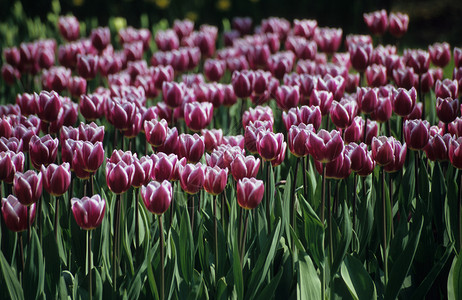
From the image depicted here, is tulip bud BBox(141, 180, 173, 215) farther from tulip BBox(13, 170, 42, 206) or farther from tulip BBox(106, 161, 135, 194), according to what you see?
tulip BBox(13, 170, 42, 206)

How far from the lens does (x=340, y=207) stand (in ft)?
7.79

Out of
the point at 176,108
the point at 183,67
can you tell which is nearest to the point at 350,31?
the point at 183,67

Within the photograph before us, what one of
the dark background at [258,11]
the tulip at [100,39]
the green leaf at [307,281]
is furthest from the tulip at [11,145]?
the dark background at [258,11]

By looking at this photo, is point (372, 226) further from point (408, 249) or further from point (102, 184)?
point (102, 184)

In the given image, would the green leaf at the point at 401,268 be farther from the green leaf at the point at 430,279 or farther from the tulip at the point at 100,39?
the tulip at the point at 100,39

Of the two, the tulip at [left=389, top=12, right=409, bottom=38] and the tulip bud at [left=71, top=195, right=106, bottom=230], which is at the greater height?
the tulip at [left=389, top=12, right=409, bottom=38]

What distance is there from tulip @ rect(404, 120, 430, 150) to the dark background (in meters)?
5.20

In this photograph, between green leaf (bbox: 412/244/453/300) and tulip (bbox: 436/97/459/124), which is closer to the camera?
green leaf (bbox: 412/244/453/300)

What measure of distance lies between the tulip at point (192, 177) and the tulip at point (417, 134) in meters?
0.83

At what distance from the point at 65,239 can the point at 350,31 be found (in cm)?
600

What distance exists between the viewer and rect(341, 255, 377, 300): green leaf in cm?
191

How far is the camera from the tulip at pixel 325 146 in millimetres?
1949

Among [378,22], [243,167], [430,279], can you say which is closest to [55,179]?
[243,167]

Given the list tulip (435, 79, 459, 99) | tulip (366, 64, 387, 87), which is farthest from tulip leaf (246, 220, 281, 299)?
tulip (366, 64, 387, 87)
